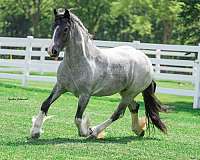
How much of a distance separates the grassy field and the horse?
1.23ft

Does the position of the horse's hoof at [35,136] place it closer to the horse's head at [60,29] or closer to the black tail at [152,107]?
the horse's head at [60,29]

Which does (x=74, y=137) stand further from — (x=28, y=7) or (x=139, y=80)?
(x=28, y=7)

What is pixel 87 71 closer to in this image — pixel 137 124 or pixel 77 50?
pixel 77 50

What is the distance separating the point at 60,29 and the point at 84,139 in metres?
1.74

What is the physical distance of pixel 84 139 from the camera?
8.74 metres

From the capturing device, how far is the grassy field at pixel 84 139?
7.46 m

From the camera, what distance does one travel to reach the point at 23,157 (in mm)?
6891

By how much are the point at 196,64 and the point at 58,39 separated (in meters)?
9.41

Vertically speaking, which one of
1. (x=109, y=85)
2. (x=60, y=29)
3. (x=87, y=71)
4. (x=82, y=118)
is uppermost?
(x=60, y=29)

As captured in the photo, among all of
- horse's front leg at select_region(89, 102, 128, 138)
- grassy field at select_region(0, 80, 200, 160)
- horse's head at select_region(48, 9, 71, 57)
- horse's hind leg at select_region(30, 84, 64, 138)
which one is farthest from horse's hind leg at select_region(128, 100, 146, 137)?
horse's head at select_region(48, 9, 71, 57)

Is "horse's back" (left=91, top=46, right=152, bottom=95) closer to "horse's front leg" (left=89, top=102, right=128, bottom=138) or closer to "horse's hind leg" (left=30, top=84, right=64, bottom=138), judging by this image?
"horse's front leg" (left=89, top=102, right=128, bottom=138)

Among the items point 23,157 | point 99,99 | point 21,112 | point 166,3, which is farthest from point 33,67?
point 166,3

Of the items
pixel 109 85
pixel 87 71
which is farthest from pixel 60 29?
pixel 109 85

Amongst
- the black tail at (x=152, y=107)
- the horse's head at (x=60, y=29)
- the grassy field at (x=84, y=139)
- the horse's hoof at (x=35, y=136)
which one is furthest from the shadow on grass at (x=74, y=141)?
the horse's head at (x=60, y=29)
